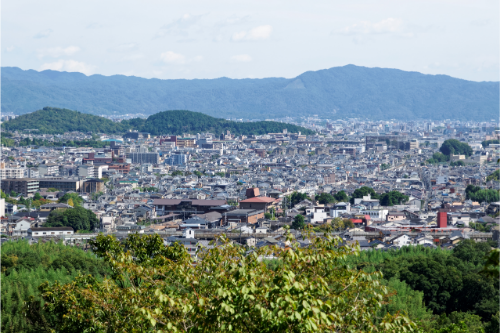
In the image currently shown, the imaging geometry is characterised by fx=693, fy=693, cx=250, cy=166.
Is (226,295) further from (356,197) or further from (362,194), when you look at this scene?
(362,194)

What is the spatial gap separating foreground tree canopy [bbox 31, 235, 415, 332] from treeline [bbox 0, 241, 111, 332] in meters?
4.26

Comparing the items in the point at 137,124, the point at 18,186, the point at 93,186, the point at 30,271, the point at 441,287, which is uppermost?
the point at 137,124

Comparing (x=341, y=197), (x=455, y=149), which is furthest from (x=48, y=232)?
(x=455, y=149)

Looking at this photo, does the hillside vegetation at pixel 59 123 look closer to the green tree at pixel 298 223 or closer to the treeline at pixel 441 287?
the green tree at pixel 298 223

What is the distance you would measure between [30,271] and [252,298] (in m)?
11.0

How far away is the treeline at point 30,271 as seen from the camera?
10508mm

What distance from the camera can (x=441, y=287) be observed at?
13.7 meters

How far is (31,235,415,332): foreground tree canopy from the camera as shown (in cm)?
400

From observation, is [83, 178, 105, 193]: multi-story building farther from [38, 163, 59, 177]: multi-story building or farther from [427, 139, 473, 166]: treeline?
[427, 139, 473, 166]: treeline

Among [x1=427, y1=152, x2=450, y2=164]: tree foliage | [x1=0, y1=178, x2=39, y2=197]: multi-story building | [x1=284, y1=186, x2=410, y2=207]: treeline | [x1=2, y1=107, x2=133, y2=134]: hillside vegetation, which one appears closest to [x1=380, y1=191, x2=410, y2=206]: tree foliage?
[x1=284, y1=186, x2=410, y2=207]: treeline

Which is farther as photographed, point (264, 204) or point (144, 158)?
point (144, 158)

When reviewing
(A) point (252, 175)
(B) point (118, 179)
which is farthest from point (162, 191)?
(A) point (252, 175)

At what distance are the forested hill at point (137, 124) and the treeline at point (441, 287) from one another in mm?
69800

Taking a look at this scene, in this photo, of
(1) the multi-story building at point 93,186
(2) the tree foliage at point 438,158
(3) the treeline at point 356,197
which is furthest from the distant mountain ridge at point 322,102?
(3) the treeline at point 356,197
